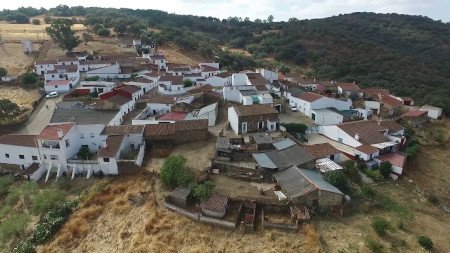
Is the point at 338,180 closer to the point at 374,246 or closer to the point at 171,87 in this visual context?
the point at 374,246

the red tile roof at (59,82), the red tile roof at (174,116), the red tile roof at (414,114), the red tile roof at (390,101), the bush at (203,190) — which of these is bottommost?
the red tile roof at (414,114)

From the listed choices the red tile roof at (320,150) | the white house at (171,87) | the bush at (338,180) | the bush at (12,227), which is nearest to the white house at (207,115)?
the white house at (171,87)

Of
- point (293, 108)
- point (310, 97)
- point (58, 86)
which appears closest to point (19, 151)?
point (58, 86)

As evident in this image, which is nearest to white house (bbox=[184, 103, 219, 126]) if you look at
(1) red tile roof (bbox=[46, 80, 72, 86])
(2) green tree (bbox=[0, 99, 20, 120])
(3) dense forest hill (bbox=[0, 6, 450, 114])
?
(2) green tree (bbox=[0, 99, 20, 120])

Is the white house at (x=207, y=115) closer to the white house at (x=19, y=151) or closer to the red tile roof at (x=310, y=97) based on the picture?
the red tile roof at (x=310, y=97)

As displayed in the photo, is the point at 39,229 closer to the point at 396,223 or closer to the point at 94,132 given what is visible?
the point at 94,132

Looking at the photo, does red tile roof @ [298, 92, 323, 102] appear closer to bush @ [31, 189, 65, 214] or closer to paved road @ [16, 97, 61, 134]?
bush @ [31, 189, 65, 214]
